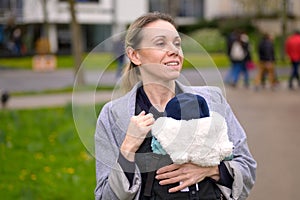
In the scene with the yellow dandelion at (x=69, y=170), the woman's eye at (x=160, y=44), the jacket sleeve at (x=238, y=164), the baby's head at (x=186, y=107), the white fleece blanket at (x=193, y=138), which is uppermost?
the woman's eye at (x=160, y=44)

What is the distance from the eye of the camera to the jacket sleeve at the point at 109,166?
227 cm

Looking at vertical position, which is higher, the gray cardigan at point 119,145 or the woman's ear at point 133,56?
the woman's ear at point 133,56

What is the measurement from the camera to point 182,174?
2.24 meters

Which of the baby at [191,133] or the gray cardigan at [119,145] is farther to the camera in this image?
the gray cardigan at [119,145]

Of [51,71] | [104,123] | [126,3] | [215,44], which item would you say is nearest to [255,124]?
[104,123]

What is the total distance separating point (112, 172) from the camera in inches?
90.2

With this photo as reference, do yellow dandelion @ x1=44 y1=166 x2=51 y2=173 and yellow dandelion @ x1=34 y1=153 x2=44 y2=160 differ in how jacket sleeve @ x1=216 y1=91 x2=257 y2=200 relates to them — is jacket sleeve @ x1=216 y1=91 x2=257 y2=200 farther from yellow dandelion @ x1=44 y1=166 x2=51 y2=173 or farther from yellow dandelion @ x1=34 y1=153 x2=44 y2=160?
yellow dandelion @ x1=34 y1=153 x2=44 y2=160

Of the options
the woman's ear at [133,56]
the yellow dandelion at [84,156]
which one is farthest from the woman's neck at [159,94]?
the yellow dandelion at [84,156]

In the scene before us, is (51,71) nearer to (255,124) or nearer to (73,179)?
(255,124)

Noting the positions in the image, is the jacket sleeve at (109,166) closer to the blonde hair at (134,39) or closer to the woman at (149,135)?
the woman at (149,135)

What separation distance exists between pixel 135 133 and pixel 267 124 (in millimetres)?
9009

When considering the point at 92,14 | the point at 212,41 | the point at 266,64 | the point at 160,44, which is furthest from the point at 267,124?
the point at 92,14

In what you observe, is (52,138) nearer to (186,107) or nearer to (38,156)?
(38,156)

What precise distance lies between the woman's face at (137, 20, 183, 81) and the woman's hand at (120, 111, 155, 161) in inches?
6.6
